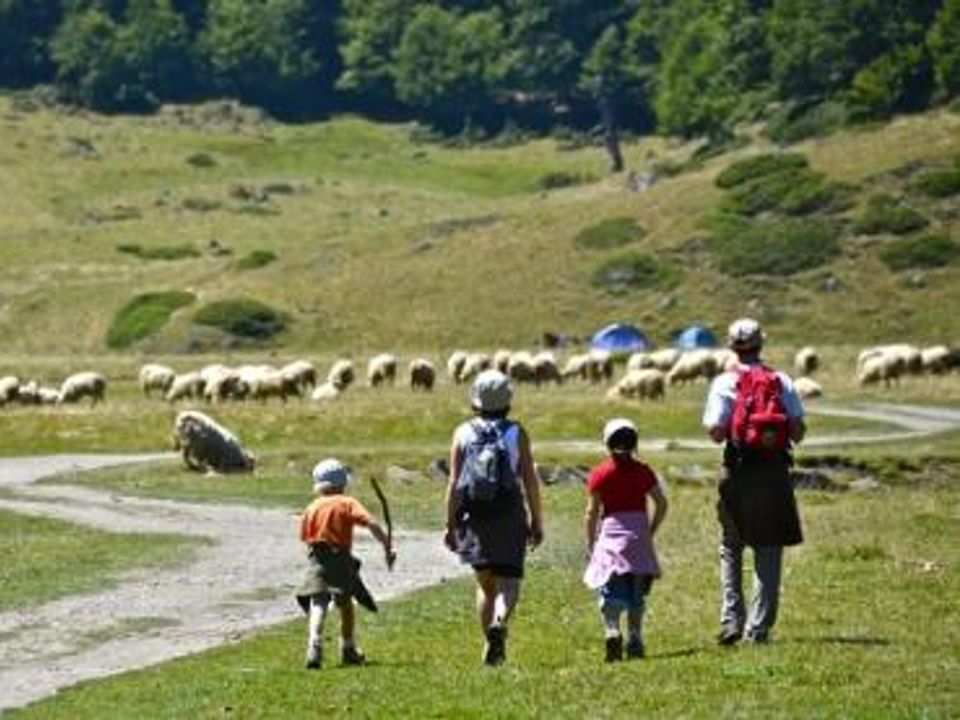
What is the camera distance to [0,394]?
78250 millimetres

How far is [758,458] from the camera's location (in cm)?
2006

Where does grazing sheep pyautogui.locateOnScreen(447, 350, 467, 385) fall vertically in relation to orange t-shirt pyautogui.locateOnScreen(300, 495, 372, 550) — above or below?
above

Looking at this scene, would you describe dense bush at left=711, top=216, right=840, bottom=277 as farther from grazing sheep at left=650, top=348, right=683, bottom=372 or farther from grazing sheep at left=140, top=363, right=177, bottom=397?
grazing sheep at left=140, top=363, right=177, bottom=397

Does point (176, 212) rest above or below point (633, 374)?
above

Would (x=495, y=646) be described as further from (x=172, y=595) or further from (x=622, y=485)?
(x=172, y=595)

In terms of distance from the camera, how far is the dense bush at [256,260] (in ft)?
433

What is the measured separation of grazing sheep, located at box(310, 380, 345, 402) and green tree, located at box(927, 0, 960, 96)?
69.7 m

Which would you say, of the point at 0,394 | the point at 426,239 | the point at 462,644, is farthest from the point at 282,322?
the point at 462,644

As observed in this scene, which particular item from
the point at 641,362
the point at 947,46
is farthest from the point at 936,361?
the point at 947,46

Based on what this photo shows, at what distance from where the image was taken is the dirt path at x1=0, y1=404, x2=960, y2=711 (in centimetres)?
2266

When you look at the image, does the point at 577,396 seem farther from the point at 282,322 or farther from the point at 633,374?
the point at 282,322

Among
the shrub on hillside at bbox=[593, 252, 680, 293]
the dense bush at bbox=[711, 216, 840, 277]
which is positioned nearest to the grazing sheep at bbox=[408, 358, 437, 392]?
the shrub on hillside at bbox=[593, 252, 680, 293]

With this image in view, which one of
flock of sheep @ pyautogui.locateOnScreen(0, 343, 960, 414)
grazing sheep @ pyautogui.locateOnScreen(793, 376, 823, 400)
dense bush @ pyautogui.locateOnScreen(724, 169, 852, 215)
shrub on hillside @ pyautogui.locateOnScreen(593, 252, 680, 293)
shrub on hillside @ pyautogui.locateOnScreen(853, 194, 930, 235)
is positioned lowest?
grazing sheep @ pyautogui.locateOnScreen(793, 376, 823, 400)

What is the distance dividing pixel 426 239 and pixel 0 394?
54292 mm
